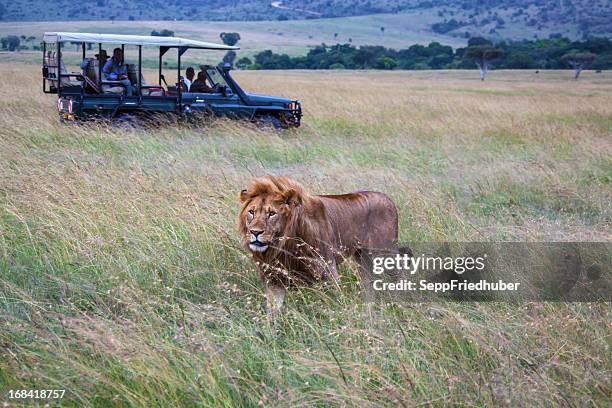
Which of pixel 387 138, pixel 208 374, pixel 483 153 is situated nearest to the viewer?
pixel 208 374

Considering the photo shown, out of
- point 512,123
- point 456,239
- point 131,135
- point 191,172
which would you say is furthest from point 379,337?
point 512,123

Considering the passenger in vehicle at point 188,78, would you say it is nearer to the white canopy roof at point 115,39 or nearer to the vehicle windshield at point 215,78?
the vehicle windshield at point 215,78

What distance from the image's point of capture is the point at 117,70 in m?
12.6

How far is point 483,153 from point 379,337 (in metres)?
8.04

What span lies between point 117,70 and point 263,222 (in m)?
9.27

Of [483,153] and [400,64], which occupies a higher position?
[483,153]

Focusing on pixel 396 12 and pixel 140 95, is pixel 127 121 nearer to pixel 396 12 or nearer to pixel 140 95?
pixel 140 95

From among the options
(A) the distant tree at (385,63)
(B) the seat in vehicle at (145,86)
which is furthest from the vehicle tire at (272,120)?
(A) the distant tree at (385,63)

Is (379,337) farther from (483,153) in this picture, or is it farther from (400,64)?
(400,64)

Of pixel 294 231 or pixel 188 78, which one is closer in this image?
pixel 294 231

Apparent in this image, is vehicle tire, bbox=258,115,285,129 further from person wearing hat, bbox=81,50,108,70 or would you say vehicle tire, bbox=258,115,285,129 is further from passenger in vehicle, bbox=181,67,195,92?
person wearing hat, bbox=81,50,108,70

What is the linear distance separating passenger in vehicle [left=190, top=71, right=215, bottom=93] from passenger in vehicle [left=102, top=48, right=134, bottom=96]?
999 millimetres

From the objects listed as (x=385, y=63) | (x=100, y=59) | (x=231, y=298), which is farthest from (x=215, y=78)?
(x=385, y=63)

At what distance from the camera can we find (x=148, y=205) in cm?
597
